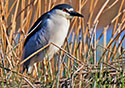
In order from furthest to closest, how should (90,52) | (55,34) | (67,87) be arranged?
1. (55,34)
2. (90,52)
3. (67,87)

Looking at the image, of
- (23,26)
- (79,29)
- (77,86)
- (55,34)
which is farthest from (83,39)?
(77,86)

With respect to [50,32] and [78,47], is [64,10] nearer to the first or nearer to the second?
[50,32]

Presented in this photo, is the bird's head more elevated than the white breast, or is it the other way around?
the bird's head

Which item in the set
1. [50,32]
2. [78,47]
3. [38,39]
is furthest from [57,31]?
[78,47]

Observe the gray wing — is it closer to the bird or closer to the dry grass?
the bird

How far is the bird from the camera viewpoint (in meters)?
3.01

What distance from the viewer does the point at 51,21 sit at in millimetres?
3062

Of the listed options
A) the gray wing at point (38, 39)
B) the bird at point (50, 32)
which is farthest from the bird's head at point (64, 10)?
the gray wing at point (38, 39)

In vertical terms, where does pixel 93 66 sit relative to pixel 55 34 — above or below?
below

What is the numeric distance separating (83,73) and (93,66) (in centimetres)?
11

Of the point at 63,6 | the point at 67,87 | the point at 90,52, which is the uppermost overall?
the point at 63,6

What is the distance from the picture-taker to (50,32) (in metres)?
3.02

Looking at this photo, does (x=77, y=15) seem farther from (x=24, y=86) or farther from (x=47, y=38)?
(x=24, y=86)

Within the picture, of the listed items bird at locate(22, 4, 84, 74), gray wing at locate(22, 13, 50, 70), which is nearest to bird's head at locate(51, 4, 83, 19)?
bird at locate(22, 4, 84, 74)
